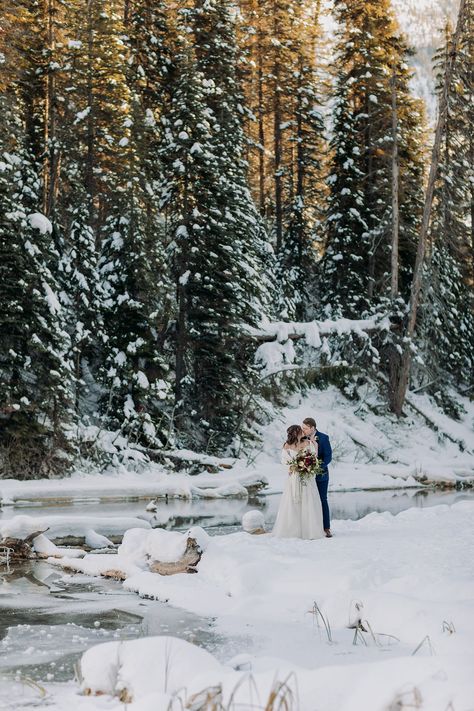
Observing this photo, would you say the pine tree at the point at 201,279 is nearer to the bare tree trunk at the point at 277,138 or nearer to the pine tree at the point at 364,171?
the pine tree at the point at 364,171

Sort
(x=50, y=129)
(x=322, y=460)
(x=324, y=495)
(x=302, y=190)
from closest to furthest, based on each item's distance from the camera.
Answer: (x=324, y=495) → (x=322, y=460) → (x=50, y=129) → (x=302, y=190)

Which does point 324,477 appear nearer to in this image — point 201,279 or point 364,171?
point 201,279

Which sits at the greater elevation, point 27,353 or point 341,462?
point 27,353

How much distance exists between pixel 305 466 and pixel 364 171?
26310 millimetres

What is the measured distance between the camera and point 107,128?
3123cm

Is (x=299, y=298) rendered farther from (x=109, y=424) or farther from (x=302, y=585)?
(x=302, y=585)

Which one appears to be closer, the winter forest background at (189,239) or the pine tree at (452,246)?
the winter forest background at (189,239)

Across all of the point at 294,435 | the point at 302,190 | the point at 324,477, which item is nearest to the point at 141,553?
the point at 294,435

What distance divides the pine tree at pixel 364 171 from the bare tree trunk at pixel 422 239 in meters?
2.88

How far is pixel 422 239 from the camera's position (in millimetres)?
32031

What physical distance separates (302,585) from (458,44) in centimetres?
2485

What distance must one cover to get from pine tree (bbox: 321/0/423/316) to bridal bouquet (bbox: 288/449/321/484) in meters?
22.3

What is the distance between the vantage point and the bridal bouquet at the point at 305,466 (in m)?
13.6

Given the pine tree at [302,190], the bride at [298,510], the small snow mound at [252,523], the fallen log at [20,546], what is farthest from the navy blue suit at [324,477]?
the pine tree at [302,190]
